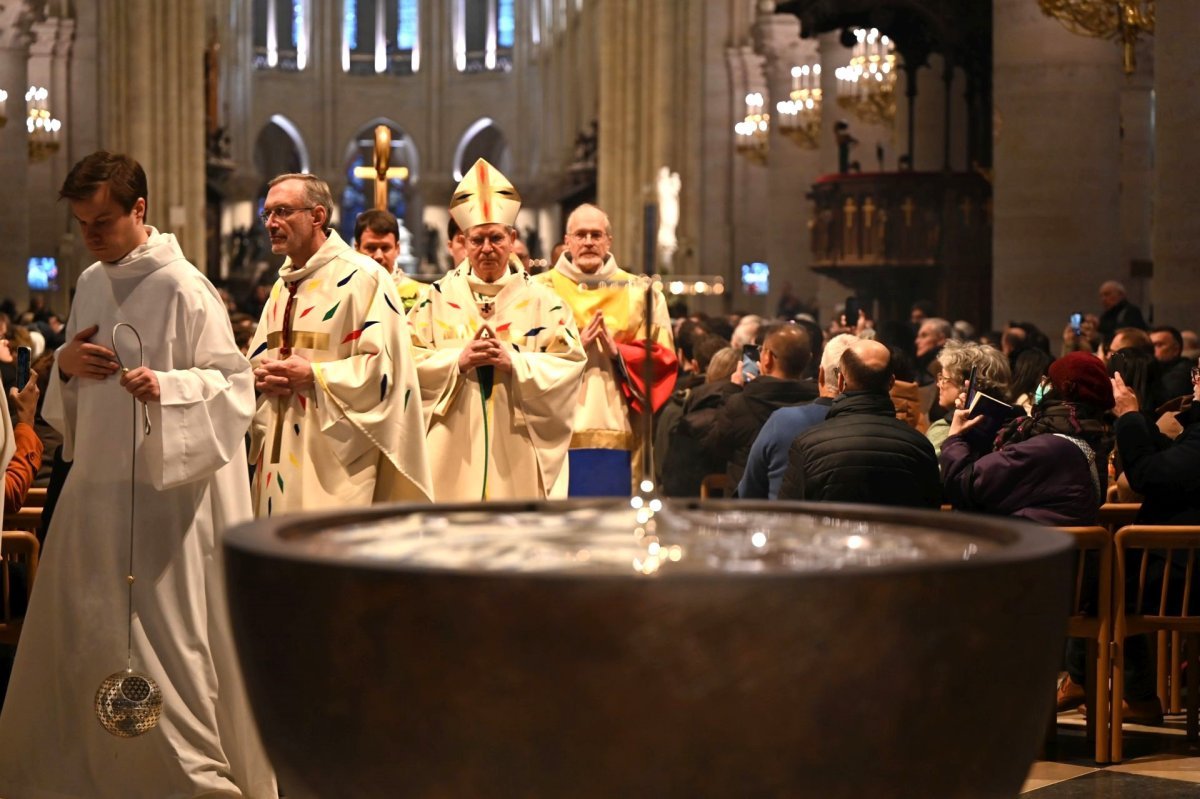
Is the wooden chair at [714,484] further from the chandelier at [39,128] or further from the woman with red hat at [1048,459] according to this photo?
the chandelier at [39,128]

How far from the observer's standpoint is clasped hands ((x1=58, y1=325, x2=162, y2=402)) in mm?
4957

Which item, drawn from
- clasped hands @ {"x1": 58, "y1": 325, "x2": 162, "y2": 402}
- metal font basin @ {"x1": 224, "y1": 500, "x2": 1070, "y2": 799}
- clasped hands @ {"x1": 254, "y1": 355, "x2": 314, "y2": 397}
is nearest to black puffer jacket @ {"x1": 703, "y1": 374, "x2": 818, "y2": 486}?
clasped hands @ {"x1": 254, "y1": 355, "x2": 314, "y2": 397}

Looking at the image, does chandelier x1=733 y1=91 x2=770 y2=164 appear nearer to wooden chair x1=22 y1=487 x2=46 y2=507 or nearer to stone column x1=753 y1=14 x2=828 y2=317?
stone column x1=753 y1=14 x2=828 y2=317

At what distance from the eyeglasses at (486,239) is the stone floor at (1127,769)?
261 centimetres

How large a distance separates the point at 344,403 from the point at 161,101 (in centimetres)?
2935

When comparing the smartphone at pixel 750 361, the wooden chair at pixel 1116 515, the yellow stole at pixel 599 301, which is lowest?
the wooden chair at pixel 1116 515

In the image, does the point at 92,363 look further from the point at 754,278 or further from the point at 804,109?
the point at 754,278

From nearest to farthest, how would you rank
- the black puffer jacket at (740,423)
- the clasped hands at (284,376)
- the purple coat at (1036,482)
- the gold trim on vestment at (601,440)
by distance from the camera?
the clasped hands at (284,376)
the purple coat at (1036,482)
the gold trim on vestment at (601,440)
the black puffer jacket at (740,423)

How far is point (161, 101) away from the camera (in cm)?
3394

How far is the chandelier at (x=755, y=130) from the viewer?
27469 mm

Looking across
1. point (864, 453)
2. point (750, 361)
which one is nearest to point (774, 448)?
point (864, 453)

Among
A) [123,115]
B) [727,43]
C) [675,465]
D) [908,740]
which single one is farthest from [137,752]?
[123,115]

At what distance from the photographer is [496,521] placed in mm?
3059

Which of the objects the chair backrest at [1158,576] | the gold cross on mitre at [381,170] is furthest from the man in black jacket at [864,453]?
the gold cross on mitre at [381,170]
